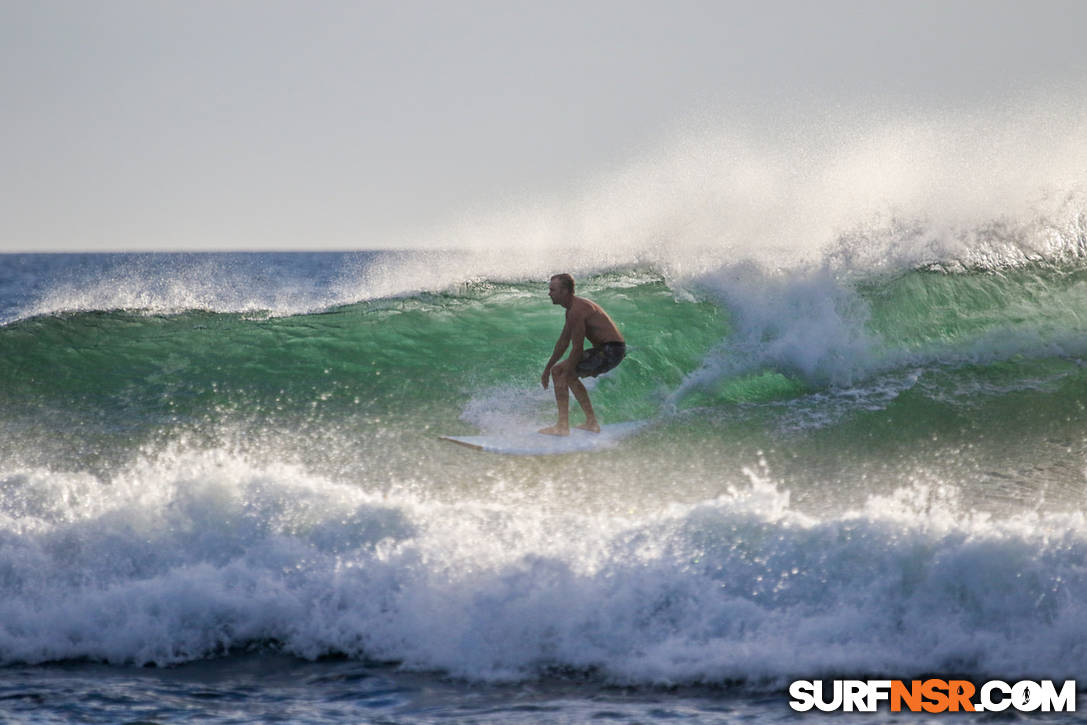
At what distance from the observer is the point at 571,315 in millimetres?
7328

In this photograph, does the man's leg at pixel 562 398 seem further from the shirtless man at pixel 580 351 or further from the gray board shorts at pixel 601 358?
the gray board shorts at pixel 601 358

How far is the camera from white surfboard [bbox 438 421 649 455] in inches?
284

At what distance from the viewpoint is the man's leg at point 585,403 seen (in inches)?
292

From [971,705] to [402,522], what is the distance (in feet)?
10.1

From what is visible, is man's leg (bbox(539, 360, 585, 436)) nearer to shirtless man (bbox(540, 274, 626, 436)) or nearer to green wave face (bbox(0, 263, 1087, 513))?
shirtless man (bbox(540, 274, 626, 436))

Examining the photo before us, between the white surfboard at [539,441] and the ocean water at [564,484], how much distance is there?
0.40 feet

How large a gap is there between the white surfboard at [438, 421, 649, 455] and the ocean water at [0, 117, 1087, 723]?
0.12 m

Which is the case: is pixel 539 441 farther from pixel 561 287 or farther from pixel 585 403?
pixel 561 287

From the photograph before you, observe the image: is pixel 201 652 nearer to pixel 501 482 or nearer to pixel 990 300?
pixel 501 482

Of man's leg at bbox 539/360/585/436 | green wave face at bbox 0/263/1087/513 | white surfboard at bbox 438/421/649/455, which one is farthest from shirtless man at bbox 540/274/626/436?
green wave face at bbox 0/263/1087/513
